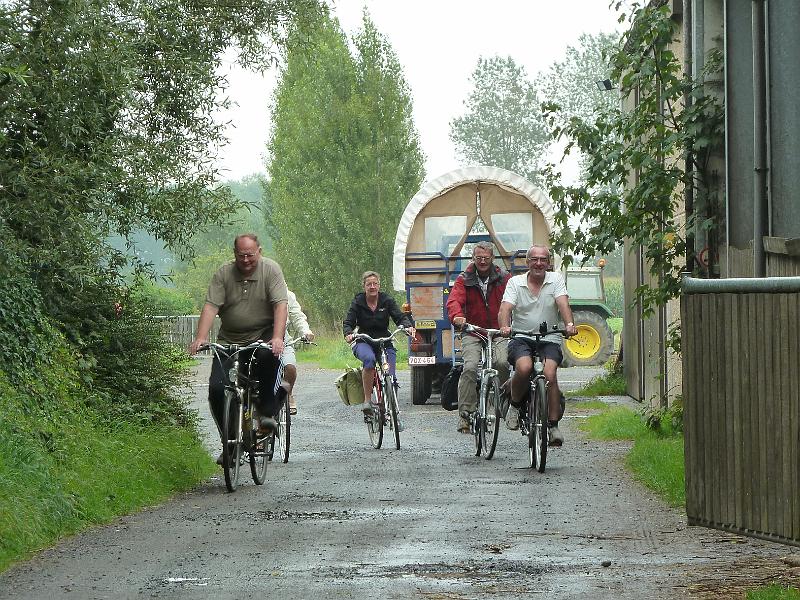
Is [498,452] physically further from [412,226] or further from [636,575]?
[412,226]

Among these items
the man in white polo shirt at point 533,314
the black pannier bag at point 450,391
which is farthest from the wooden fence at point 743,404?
the black pannier bag at point 450,391

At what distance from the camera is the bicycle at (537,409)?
1228 centimetres

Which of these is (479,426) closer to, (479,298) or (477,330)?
(477,330)

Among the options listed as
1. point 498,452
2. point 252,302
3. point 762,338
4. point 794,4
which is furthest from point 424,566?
point 498,452

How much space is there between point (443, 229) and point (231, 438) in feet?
42.0

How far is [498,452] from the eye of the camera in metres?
14.5

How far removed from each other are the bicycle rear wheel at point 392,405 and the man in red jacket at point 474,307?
802mm

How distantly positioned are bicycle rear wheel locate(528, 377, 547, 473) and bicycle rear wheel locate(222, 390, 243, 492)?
8.34 ft

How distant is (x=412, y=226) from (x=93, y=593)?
17.2 meters

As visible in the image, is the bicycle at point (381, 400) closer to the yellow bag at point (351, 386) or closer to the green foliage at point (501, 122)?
the yellow bag at point (351, 386)

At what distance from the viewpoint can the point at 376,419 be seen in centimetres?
1527

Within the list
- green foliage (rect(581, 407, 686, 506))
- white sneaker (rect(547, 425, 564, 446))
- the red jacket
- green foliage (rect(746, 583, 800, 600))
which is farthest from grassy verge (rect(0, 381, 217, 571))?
green foliage (rect(746, 583, 800, 600))

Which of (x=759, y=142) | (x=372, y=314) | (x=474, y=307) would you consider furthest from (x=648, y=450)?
(x=372, y=314)

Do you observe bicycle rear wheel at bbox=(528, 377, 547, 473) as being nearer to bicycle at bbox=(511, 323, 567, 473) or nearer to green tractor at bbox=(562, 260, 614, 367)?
bicycle at bbox=(511, 323, 567, 473)
